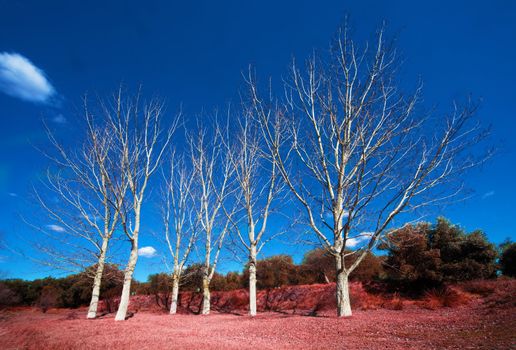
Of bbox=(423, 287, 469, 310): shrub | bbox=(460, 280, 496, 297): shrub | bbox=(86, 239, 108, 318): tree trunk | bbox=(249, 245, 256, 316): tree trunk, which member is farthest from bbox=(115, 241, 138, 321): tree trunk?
bbox=(460, 280, 496, 297): shrub

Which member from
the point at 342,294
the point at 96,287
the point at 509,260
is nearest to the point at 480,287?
the point at 342,294

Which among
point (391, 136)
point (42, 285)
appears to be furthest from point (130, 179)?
point (42, 285)

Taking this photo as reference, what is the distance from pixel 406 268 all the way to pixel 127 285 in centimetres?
1317

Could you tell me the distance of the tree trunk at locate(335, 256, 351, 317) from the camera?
8966 millimetres

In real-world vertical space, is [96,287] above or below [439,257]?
below

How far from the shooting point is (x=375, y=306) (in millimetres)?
12844

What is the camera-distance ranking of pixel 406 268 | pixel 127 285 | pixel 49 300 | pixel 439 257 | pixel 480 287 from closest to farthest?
pixel 480 287, pixel 127 285, pixel 406 268, pixel 439 257, pixel 49 300

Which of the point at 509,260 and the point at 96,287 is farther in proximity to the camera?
the point at 509,260

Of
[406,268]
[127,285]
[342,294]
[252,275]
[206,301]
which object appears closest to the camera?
[342,294]

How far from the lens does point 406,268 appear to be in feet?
45.3

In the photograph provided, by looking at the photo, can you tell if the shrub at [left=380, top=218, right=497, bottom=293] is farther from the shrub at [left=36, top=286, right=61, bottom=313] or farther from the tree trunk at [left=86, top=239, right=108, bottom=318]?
the shrub at [left=36, top=286, right=61, bottom=313]

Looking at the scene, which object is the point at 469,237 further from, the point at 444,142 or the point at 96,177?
the point at 96,177

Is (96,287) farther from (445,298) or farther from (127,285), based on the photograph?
(445,298)

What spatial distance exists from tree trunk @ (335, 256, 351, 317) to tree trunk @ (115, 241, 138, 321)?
886cm
